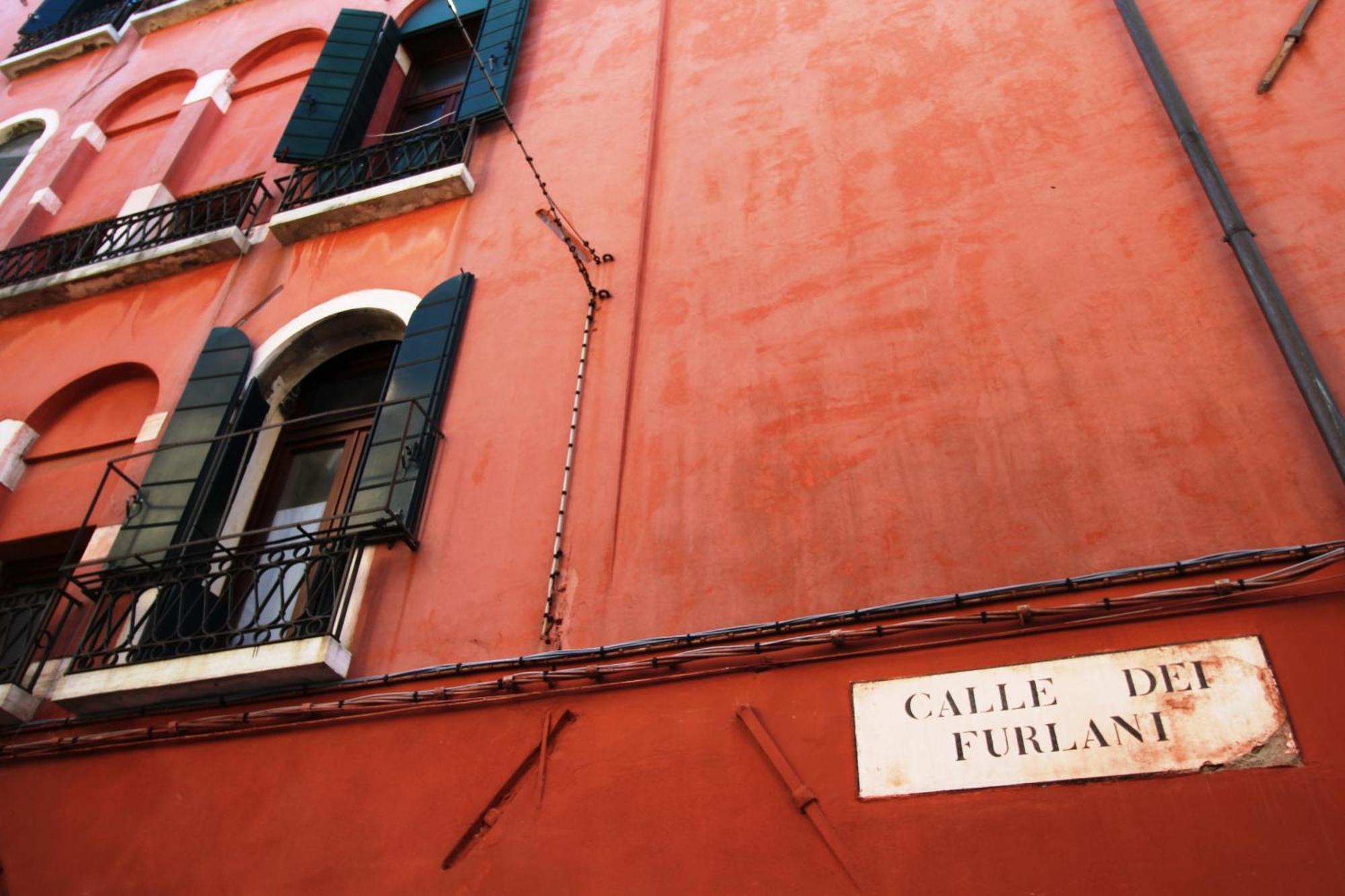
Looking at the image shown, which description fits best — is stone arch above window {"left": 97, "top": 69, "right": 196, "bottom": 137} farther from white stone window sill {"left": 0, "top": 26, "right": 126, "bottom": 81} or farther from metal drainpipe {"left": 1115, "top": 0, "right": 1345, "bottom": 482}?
metal drainpipe {"left": 1115, "top": 0, "right": 1345, "bottom": 482}

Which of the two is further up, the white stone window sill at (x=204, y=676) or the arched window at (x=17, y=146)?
the arched window at (x=17, y=146)

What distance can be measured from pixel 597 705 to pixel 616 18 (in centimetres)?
568

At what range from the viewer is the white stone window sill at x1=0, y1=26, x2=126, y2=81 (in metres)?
11.4

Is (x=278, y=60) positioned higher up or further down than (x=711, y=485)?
higher up

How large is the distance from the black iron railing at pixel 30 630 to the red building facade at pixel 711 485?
0.15 feet

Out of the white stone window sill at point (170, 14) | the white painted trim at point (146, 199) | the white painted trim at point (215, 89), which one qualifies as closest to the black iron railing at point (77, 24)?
the white stone window sill at point (170, 14)

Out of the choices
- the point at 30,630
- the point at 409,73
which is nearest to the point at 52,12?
the point at 409,73

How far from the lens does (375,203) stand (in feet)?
25.4

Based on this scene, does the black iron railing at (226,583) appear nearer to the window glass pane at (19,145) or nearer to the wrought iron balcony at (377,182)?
the wrought iron balcony at (377,182)

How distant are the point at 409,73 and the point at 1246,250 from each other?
7102 millimetres

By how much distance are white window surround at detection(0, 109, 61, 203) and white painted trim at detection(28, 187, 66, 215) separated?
0.44 meters

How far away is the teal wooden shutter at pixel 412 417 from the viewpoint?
232 inches

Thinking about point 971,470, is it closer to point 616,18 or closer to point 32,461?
point 616,18

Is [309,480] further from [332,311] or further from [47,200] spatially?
[47,200]
